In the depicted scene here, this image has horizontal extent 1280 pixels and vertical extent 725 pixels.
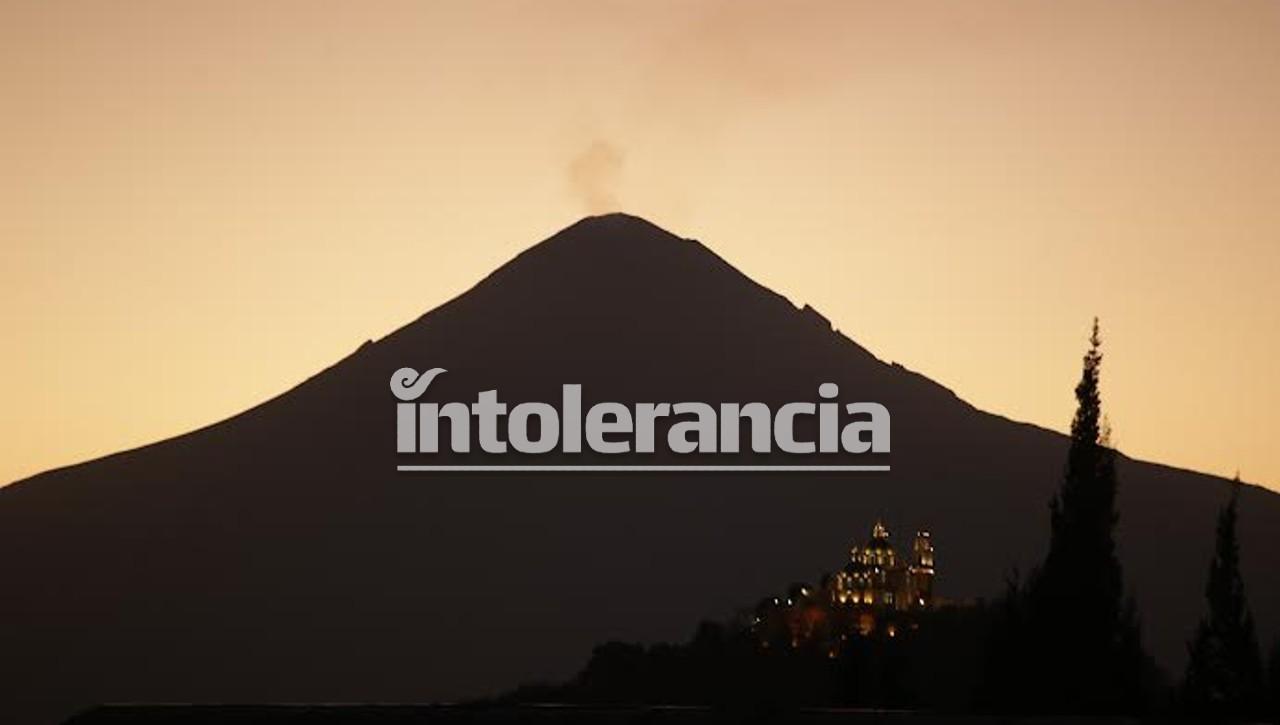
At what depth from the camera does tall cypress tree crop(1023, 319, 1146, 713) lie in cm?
5747

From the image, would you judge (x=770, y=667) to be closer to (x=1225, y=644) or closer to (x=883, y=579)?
(x=883, y=579)

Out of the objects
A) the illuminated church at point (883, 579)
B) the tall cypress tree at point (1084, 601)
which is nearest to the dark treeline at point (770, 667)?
the illuminated church at point (883, 579)


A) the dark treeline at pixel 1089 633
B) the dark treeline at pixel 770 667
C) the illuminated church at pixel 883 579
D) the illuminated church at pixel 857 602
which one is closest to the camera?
the dark treeline at pixel 1089 633

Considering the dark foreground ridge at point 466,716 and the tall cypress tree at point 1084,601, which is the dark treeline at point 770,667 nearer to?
the tall cypress tree at point 1084,601

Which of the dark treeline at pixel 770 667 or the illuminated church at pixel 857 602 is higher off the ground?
the illuminated church at pixel 857 602

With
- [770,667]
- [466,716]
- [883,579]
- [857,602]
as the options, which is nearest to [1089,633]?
[466,716]

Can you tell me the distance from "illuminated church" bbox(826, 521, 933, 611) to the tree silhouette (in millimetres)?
115940

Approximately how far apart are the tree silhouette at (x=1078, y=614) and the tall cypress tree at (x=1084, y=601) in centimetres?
2

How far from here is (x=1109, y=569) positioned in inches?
2388

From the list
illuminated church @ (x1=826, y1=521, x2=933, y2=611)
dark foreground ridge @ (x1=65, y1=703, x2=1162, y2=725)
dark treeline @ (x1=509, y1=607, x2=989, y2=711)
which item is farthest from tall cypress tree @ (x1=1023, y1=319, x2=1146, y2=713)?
illuminated church @ (x1=826, y1=521, x2=933, y2=611)

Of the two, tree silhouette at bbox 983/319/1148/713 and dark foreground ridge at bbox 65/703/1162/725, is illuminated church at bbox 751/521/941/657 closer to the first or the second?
tree silhouette at bbox 983/319/1148/713

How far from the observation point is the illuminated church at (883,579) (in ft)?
587

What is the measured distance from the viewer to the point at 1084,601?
5975cm

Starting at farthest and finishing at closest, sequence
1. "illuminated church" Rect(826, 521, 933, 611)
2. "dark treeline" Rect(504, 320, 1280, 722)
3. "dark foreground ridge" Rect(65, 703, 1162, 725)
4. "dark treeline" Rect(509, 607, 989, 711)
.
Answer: "illuminated church" Rect(826, 521, 933, 611) < "dark treeline" Rect(509, 607, 989, 711) < "dark treeline" Rect(504, 320, 1280, 722) < "dark foreground ridge" Rect(65, 703, 1162, 725)
